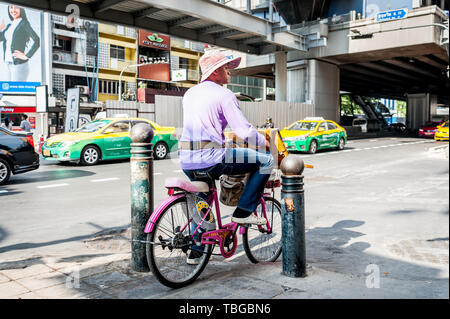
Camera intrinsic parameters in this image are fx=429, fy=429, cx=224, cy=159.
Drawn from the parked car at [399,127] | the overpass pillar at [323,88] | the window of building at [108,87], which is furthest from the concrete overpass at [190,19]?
the parked car at [399,127]

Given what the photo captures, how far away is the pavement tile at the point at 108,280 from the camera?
335 cm

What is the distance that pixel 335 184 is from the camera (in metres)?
9.46

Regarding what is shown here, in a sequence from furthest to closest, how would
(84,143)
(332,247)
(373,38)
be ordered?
1. (373,38)
2. (84,143)
3. (332,247)

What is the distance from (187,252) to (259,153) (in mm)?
1055

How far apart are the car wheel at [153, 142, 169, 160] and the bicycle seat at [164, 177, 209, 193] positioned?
1212 centimetres

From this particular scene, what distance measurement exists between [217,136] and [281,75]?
28.7 meters

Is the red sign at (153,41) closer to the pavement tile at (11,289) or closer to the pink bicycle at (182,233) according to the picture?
the pink bicycle at (182,233)

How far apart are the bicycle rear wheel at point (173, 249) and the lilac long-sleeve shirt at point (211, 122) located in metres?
0.36

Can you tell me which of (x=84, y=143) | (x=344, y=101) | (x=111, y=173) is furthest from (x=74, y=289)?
(x=344, y=101)

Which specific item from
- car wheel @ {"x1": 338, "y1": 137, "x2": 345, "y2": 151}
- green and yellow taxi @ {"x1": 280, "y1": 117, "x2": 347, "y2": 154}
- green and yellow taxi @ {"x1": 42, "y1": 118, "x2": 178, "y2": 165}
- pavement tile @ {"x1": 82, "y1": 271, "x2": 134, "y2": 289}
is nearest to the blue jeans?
pavement tile @ {"x1": 82, "y1": 271, "x2": 134, "y2": 289}

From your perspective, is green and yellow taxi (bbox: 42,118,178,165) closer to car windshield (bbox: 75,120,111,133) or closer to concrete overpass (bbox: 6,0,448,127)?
car windshield (bbox: 75,120,111,133)

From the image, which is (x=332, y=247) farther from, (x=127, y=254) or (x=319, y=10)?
(x=319, y=10)

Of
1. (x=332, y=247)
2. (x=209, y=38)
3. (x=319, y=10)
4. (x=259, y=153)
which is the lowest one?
(x=332, y=247)

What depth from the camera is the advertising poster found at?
1888cm
